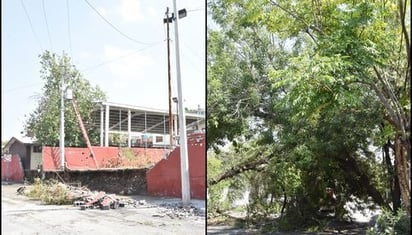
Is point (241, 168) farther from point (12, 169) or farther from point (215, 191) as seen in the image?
point (12, 169)

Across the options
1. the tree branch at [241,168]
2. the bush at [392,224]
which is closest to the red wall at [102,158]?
the bush at [392,224]

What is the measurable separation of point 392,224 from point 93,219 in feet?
6.94

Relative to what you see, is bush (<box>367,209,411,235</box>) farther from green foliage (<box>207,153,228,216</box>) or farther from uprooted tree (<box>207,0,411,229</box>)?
green foliage (<box>207,153,228,216</box>)

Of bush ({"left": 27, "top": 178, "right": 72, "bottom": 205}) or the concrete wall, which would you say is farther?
bush ({"left": 27, "top": 178, "right": 72, "bottom": 205})

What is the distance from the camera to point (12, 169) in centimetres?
192

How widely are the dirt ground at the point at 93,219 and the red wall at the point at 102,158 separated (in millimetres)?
171

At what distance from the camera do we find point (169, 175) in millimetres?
2357

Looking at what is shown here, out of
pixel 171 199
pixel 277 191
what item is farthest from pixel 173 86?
pixel 277 191

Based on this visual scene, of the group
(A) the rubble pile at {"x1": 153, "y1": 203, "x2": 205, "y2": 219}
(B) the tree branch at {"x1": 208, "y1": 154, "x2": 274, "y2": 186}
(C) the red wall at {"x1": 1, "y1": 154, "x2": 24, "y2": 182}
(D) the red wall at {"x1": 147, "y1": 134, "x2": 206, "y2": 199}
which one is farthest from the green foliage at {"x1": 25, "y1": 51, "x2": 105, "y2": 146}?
(B) the tree branch at {"x1": 208, "y1": 154, "x2": 274, "y2": 186}

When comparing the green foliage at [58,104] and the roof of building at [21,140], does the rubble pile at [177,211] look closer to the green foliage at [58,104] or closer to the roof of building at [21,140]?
the green foliage at [58,104]

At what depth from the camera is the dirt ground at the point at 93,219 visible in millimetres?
2006

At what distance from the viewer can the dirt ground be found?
2006 mm

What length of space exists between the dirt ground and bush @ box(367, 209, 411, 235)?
4.81 ft

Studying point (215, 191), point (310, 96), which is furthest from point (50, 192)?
point (215, 191)
